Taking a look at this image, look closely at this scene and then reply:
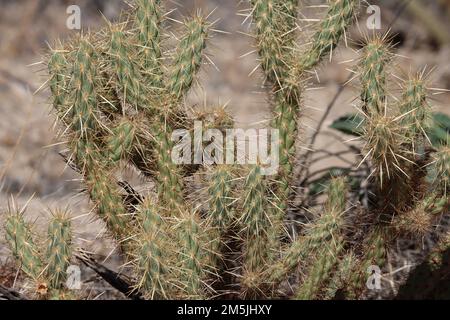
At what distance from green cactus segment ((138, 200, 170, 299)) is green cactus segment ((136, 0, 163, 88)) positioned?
463 millimetres

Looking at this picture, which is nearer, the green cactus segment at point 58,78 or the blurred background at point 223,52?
the green cactus segment at point 58,78

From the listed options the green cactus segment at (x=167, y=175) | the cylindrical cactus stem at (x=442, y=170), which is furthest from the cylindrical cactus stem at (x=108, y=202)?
the cylindrical cactus stem at (x=442, y=170)

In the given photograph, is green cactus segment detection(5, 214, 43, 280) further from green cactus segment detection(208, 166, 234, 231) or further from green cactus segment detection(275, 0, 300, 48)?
green cactus segment detection(275, 0, 300, 48)

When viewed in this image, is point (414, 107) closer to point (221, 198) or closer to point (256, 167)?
point (256, 167)

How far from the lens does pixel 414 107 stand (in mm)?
2699

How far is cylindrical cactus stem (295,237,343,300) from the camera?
2771mm

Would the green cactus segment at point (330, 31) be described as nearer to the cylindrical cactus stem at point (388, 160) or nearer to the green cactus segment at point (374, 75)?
the green cactus segment at point (374, 75)


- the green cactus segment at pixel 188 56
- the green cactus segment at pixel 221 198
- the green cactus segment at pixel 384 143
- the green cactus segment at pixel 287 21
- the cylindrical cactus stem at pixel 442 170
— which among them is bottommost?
the green cactus segment at pixel 221 198

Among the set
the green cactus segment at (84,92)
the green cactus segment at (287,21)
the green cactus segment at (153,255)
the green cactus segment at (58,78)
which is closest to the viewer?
the green cactus segment at (153,255)

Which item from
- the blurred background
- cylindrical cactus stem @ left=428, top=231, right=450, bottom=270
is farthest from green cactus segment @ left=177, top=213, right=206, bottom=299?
the blurred background

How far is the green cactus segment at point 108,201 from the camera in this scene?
270 centimetres

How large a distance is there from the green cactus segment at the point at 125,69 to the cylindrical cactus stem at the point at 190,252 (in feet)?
1.33

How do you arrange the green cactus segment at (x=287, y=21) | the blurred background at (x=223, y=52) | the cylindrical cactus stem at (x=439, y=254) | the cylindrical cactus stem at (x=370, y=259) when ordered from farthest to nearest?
1. the blurred background at (x=223, y=52)
2. the cylindrical cactus stem at (x=439, y=254)
3. the cylindrical cactus stem at (x=370, y=259)
4. the green cactus segment at (x=287, y=21)

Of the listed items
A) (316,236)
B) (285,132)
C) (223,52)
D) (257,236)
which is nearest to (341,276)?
(316,236)
